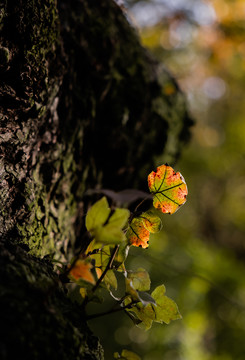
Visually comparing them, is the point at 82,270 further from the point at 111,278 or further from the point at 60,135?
the point at 60,135

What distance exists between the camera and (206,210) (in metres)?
8.14

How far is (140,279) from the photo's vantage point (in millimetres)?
503

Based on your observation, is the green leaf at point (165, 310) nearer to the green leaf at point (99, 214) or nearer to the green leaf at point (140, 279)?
the green leaf at point (140, 279)

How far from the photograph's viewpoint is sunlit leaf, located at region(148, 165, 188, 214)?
1.66 feet

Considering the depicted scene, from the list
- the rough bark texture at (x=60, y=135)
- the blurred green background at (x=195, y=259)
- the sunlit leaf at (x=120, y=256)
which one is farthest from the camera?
the blurred green background at (x=195, y=259)

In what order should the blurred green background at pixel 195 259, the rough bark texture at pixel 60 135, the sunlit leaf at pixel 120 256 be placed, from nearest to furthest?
1. the rough bark texture at pixel 60 135
2. the sunlit leaf at pixel 120 256
3. the blurred green background at pixel 195 259

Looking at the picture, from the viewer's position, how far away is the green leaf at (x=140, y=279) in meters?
0.50

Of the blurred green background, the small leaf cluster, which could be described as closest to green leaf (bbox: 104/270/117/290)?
the small leaf cluster

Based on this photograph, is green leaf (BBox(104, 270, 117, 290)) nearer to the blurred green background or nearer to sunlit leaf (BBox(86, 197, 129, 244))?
sunlit leaf (BBox(86, 197, 129, 244))

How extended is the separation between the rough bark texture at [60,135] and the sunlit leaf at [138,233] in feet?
0.47

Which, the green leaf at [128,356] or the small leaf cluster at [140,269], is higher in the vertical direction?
the small leaf cluster at [140,269]

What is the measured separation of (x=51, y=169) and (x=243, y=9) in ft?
11.6

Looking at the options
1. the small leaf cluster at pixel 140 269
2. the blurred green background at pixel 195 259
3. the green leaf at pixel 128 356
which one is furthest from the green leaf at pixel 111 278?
the blurred green background at pixel 195 259

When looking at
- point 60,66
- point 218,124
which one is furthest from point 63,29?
point 218,124
